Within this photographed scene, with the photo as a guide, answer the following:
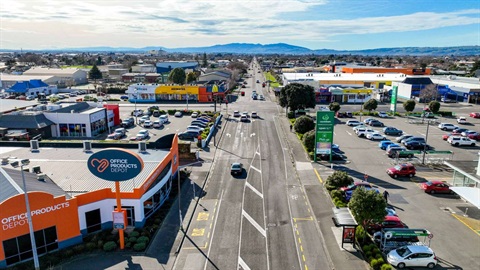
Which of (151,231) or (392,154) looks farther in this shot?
(392,154)

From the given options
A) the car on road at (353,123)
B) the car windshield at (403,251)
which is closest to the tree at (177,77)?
the car on road at (353,123)

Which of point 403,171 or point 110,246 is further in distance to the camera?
point 403,171

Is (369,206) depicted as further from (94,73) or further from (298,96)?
(94,73)

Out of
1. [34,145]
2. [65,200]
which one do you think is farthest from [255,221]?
[34,145]

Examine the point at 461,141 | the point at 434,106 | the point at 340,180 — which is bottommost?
the point at 461,141

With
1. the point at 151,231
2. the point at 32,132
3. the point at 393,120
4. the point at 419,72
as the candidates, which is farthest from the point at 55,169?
the point at 419,72

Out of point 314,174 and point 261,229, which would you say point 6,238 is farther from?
point 314,174

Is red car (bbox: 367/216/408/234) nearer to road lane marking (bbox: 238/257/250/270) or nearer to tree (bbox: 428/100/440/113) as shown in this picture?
road lane marking (bbox: 238/257/250/270)
